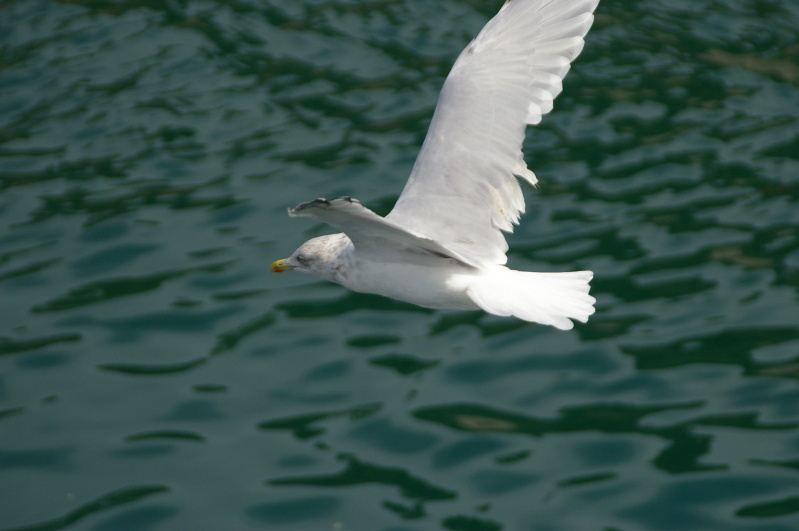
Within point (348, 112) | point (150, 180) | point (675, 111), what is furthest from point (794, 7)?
point (150, 180)

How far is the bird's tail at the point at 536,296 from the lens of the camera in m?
4.76

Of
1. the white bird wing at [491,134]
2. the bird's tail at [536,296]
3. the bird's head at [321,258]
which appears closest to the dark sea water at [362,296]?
the bird's head at [321,258]

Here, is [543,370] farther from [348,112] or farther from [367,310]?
[348,112]

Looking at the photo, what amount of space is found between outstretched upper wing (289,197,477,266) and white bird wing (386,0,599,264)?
0.19m

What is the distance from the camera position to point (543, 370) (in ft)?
21.8

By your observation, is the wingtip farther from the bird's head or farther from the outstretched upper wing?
the bird's head

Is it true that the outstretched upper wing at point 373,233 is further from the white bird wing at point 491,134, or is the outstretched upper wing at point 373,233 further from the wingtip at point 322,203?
the white bird wing at point 491,134

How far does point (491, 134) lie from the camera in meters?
5.71

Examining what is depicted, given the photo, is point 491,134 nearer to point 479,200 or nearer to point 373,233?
point 479,200

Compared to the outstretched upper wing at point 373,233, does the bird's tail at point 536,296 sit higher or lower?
lower

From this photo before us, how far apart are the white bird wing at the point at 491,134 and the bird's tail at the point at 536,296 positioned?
202 millimetres

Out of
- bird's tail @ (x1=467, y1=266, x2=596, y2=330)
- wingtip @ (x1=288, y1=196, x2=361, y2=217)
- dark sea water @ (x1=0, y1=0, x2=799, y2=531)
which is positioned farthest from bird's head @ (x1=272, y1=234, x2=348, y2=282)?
wingtip @ (x1=288, y1=196, x2=361, y2=217)

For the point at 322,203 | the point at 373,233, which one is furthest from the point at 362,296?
the point at 322,203

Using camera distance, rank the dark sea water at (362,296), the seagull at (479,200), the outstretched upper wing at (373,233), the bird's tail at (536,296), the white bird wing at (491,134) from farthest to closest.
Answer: the dark sea water at (362,296) → the white bird wing at (491,134) → the seagull at (479,200) → the bird's tail at (536,296) → the outstretched upper wing at (373,233)
